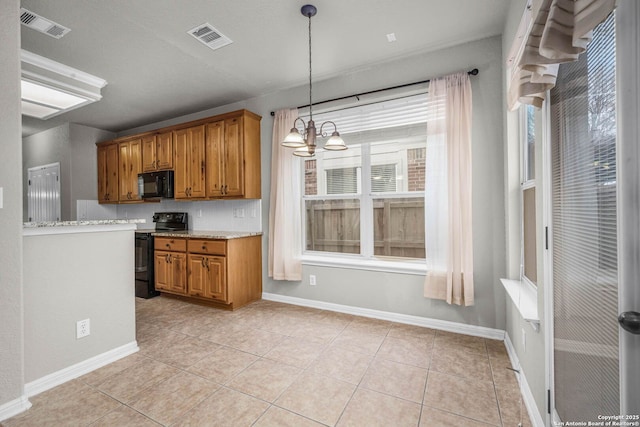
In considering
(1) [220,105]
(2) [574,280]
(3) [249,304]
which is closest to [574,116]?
(2) [574,280]

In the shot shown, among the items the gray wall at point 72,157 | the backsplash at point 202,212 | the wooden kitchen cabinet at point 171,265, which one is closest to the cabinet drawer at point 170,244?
the wooden kitchen cabinet at point 171,265

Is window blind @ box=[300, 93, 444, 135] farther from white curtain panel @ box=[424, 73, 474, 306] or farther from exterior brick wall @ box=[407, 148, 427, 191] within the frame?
exterior brick wall @ box=[407, 148, 427, 191]

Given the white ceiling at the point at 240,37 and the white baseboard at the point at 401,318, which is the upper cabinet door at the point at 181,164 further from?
the white baseboard at the point at 401,318

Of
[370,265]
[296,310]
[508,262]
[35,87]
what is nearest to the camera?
[508,262]

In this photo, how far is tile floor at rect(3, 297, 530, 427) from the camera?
1688 millimetres

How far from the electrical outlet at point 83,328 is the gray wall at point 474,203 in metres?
2.21

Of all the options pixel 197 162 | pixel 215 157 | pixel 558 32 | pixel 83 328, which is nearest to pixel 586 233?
pixel 558 32

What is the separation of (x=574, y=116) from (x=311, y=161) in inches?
112

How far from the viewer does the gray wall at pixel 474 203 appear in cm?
267

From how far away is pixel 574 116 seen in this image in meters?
1.14

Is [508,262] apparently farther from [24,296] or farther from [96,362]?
[24,296]

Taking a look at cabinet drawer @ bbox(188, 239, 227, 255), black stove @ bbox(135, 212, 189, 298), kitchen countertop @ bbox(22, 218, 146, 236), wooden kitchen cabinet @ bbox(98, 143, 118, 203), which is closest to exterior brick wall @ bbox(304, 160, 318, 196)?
cabinet drawer @ bbox(188, 239, 227, 255)

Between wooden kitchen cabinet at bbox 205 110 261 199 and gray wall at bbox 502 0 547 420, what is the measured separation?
284cm

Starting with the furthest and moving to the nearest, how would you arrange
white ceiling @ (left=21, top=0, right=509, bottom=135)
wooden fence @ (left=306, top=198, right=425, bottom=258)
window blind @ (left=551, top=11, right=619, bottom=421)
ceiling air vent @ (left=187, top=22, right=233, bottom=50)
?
wooden fence @ (left=306, top=198, right=425, bottom=258)
ceiling air vent @ (left=187, top=22, right=233, bottom=50)
white ceiling @ (left=21, top=0, right=509, bottom=135)
window blind @ (left=551, top=11, right=619, bottom=421)
